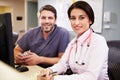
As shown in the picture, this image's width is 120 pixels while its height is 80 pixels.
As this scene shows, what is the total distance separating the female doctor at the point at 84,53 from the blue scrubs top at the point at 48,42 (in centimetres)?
41

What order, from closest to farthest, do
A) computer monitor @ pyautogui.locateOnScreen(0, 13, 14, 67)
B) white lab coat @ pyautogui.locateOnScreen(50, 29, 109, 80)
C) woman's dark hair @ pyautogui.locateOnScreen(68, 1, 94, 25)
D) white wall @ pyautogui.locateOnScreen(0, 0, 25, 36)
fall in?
computer monitor @ pyautogui.locateOnScreen(0, 13, 14, 67) < white lab coat @ pyautogui.locateOnScreen(50, 29, 109, 80) < woman's dark hair @ pyautogui.locateOnScreen(68, 1, 94, 25) < white wall @ pyautogui.locateOnScreen(0, 0, 25, 36)

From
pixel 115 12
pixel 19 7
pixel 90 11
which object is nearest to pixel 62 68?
pixel 90 11

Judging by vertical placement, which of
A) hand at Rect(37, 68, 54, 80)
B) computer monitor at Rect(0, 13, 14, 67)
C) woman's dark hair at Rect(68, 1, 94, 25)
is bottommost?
hand at Rect(37, 68, 54, 80)

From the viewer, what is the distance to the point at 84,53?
48.3 inches

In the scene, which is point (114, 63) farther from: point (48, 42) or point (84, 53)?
point (48, 42)

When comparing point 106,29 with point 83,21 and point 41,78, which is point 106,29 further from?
point 41,78

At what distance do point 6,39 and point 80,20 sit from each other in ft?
2.24

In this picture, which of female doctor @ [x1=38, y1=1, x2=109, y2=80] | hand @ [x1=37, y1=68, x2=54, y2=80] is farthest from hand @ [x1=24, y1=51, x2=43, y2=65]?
hand @ [x1=37, y1=68, x2=54, y2=80]

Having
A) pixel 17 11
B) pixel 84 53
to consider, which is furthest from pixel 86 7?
pixel 17 11

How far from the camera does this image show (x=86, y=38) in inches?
50.2

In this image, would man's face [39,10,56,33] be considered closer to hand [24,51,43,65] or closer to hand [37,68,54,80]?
hand [24,51,43,65]

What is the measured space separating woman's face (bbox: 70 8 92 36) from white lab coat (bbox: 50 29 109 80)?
5cm

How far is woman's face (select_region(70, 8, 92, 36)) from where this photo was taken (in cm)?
130

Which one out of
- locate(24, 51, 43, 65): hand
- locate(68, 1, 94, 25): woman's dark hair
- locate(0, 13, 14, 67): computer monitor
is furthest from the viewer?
locate(24, 51, 43, 65): hand
